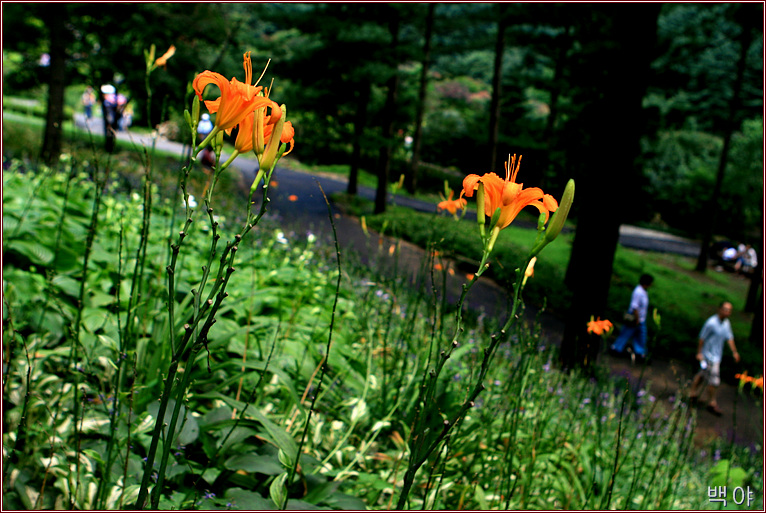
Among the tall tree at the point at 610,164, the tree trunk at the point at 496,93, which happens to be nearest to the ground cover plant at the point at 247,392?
the tall tree at the point at 610,164

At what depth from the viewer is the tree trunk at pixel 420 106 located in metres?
13.1

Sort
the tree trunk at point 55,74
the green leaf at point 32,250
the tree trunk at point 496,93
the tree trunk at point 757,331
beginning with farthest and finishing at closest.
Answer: the tree trunk at point 496,93
the tree trunk at point 757,331
the tree trunk at point 55,74
the green leaf at point 32,250

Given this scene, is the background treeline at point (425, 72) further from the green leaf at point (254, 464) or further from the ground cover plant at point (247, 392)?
the green leaf at point (254, 464)

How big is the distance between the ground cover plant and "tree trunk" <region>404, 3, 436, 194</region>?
33.5 feet

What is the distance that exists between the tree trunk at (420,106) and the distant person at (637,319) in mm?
7714

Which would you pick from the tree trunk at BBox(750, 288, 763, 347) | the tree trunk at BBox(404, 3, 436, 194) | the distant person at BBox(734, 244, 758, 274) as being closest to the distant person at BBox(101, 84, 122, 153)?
the tree trunk at BBox(404, 3, 436, 194)

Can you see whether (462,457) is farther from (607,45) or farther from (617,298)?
(617,298)

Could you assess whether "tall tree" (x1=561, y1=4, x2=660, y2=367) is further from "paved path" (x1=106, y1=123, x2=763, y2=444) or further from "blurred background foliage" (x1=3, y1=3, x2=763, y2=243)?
"blurred background foliage" (x1=3, y1=3, x2=763, y2=243)

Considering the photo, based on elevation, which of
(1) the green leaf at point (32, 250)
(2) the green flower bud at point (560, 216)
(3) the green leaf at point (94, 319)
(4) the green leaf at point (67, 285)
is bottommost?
(3) the green leaf at point (94, 319)

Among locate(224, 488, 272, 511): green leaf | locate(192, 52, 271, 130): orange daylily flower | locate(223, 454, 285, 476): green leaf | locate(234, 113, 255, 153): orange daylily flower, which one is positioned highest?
locate(192, 52, 271, 130): orange daylily flower

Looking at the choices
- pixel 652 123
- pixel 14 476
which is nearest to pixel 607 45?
pixel 14 476

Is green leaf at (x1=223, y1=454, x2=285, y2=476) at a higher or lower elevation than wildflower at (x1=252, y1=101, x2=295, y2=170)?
lower

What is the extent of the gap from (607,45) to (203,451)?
5374mm

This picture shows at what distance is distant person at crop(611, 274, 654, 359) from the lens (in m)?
5.43
